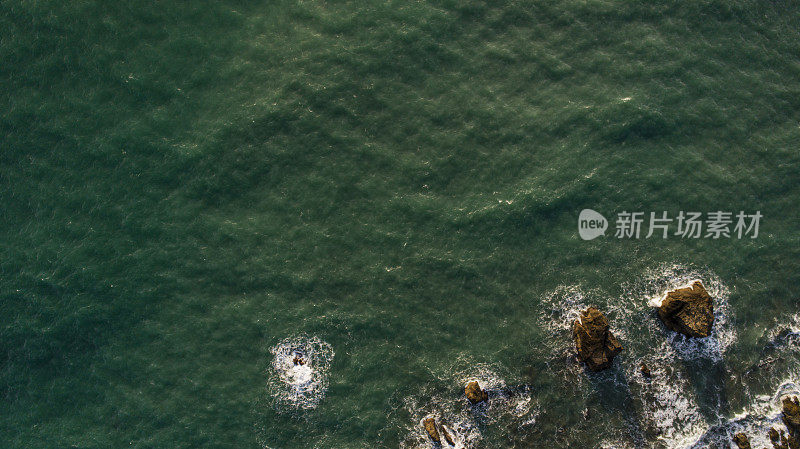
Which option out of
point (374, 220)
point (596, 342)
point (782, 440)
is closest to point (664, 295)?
point (596, 342)

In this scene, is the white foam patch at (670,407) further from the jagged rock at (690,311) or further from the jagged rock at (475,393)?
the jagged rock at (475,393)

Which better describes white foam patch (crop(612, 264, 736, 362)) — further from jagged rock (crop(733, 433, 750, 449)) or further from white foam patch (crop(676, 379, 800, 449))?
jagged rock (crop(733, 433, 750, 449))

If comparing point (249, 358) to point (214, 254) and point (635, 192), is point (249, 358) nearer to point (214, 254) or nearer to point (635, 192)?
point (214, 254)

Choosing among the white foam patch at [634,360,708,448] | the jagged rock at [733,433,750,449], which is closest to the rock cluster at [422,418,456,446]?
the white foam patch at [634,360,708,448]
